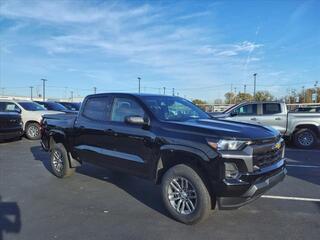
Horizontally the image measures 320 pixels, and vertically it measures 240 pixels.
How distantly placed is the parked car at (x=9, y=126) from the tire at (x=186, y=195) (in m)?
9.36

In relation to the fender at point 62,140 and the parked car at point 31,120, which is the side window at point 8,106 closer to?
the parked car at point 31,120

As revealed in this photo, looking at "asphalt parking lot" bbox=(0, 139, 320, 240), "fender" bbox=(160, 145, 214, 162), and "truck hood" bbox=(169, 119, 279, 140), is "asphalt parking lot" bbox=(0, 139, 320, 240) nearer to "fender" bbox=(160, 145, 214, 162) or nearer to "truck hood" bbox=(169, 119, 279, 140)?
"fender" bbox=(160, 145, 214, 162)

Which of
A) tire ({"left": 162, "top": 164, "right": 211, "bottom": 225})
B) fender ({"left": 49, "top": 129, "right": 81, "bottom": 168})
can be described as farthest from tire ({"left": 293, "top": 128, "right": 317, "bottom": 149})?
tire ({"left": 162, "top": 164, "right": 211, "bottom": 225})

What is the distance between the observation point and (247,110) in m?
13.0

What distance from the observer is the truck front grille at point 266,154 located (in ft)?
14.4

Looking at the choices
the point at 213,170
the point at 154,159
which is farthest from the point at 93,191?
the point at 213,170

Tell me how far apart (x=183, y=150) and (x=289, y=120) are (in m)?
9.01

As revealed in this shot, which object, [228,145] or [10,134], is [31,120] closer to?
[10,134]

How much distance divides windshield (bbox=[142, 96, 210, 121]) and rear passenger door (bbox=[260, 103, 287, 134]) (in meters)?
6.99

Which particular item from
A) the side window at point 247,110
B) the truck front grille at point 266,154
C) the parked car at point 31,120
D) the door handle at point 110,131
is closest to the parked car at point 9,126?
the parked car at point 31,120

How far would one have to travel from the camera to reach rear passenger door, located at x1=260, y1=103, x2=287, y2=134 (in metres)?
12.4

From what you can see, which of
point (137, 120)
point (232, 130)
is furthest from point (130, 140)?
point (232, 130)

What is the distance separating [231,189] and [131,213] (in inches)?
68.0

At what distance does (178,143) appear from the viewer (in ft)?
15.3
